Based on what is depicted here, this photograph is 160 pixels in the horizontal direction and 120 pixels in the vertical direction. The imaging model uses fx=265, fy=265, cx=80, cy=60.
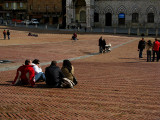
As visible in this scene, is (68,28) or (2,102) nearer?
(2,102)

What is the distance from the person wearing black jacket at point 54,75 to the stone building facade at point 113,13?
48.6 m

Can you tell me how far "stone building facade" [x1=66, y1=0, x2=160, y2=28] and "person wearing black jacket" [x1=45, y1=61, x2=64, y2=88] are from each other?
4864cm

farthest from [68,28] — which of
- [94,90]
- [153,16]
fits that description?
[94,90]

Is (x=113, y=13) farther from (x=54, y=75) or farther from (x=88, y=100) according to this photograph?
(x=88, y=100)

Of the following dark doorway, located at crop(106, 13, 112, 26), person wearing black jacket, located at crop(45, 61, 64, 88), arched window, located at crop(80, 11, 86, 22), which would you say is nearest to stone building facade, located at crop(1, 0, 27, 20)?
arched window, located at crop(80, 11, 86, 22)

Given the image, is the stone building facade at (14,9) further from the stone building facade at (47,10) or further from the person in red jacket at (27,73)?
the person in red jacket at (27,73)

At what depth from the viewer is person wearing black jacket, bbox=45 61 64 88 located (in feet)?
31.9

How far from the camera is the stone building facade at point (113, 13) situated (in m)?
56.8

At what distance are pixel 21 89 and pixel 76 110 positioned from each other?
3.04 meters

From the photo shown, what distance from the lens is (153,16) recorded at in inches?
2233

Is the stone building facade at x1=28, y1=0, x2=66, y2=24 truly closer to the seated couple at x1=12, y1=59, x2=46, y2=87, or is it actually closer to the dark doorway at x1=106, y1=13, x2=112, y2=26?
the dark doorway at x1=106, y1=13, x2=112, y2=26

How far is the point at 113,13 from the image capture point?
58969 millimetres

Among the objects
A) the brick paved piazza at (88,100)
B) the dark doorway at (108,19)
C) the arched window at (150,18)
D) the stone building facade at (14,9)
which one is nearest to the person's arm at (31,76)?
the brick paved piazza at (88,100)

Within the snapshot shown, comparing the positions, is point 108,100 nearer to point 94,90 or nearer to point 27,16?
point 94,90
